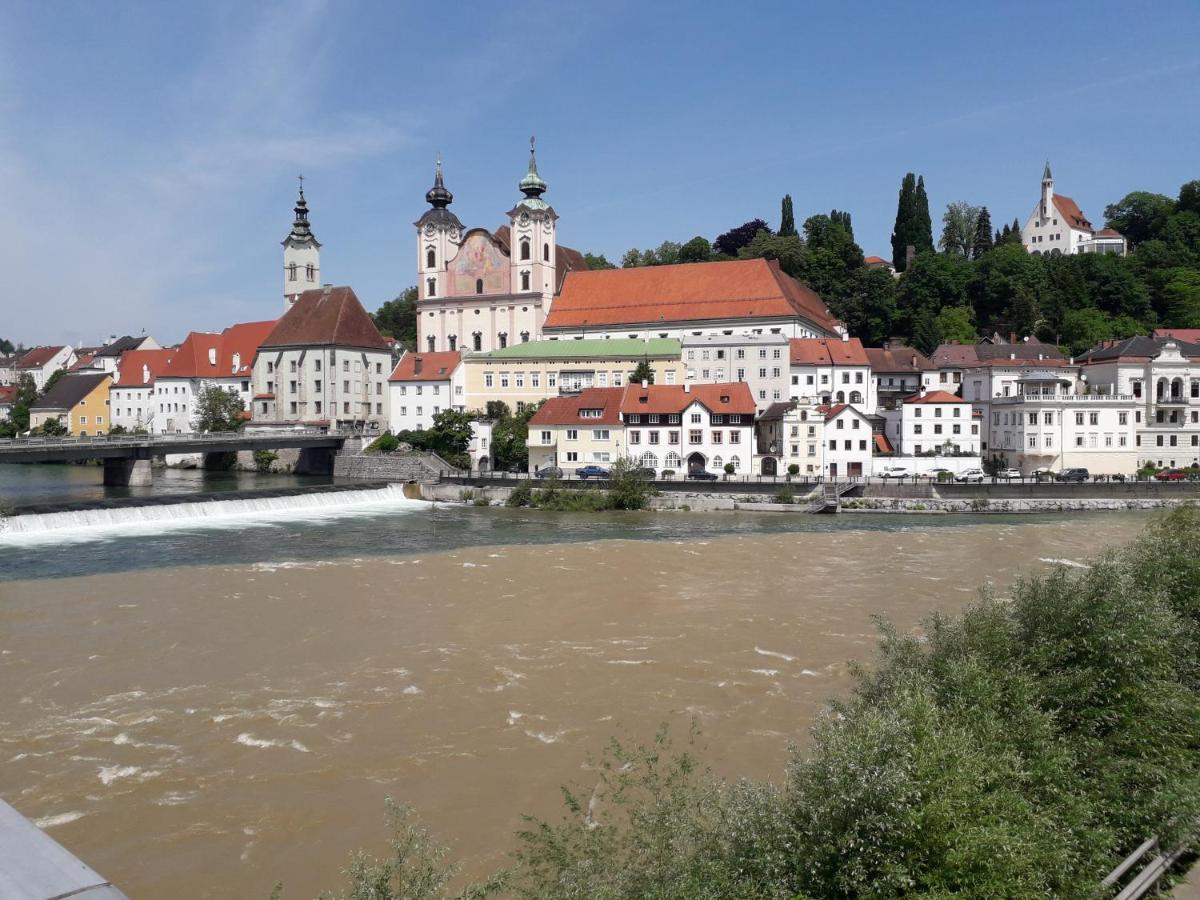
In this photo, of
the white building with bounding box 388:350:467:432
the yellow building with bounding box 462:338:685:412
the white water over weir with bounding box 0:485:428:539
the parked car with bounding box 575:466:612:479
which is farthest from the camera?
the white building with bounding box 388:350:467:432

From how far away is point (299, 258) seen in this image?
8425 centimetres

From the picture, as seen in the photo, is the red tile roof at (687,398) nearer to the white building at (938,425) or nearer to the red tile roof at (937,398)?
the white building at (938,425)

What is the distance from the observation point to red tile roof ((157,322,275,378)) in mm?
77562

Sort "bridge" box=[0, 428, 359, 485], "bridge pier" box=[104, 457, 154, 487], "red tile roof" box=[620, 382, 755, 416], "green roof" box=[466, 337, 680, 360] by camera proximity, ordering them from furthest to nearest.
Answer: "green roof" box=[466, 337, 680, 360], "bridge pier" box=[104, 457, 154, 487], "red tile roof" box=[620, 382, 755, 416], "bridge" box=[0, 428, 359, 485]

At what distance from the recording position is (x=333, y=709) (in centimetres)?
1549

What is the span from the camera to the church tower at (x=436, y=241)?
232 feet

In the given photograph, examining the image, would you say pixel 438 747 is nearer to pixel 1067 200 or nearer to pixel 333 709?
pixel 333 709

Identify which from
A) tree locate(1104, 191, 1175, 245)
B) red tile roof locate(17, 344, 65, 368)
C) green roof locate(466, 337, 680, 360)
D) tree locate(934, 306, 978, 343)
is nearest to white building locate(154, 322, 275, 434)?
green roof locate(466, 337, 680, 360)

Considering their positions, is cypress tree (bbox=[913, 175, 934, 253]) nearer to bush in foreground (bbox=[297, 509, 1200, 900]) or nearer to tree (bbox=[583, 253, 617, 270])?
tree (bbox=[583, 253, 617, 270])

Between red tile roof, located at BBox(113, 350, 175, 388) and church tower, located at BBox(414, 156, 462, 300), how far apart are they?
85.7 feet

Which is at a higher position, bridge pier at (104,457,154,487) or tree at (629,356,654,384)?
tree at (629,356,654,384)

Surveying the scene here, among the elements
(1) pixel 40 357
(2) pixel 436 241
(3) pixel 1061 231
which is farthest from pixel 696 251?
(1) pixel 40 357

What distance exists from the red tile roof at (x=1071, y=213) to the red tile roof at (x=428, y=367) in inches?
2868

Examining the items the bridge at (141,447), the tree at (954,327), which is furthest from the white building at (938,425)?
the bridge at (141,447)
